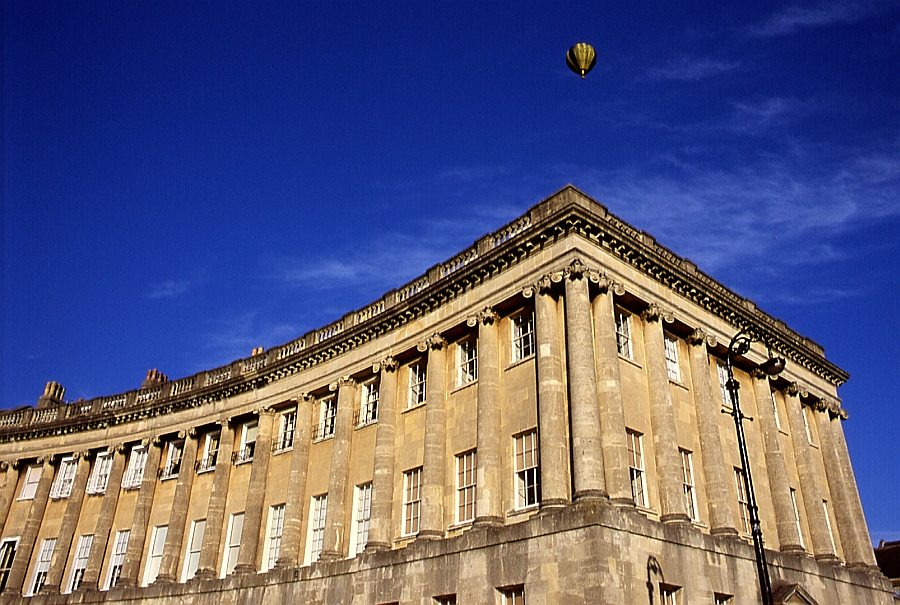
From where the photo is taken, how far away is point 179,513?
31234 millimetres

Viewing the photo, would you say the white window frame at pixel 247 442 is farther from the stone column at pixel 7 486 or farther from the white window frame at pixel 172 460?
the stone column at pixel 7 486

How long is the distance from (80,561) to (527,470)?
2516 cm

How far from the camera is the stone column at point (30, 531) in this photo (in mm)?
34594

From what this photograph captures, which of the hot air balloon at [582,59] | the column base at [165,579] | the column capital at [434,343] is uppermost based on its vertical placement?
the hot air balloon at [582,59]

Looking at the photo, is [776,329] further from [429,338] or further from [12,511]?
[12,511]

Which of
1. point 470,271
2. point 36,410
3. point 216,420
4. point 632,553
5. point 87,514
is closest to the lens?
point 632,553

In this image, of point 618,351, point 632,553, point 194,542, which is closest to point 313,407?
point 194,542

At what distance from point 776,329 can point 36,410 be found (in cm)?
3843

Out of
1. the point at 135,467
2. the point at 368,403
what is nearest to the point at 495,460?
the point at 368,403

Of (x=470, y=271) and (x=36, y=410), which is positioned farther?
(x=36, y=410)

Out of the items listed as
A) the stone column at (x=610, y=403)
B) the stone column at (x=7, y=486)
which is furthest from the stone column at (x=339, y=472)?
the stone column at (x=7, y=486)

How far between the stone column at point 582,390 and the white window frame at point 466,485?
4252mm

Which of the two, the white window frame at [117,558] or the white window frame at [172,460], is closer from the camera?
the white window frame at [117,558]

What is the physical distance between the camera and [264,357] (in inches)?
1288
